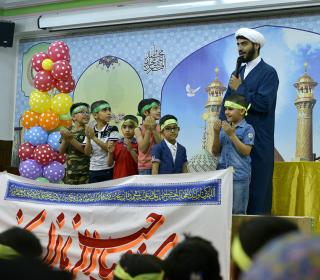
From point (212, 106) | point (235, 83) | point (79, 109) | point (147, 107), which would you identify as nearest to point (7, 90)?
point (79, 109)

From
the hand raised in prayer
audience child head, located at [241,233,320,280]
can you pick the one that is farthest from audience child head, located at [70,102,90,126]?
audience child head, located at [241,233,320,280]

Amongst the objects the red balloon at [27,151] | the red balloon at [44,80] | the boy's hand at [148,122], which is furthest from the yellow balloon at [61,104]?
the boy's hand at [148,122]

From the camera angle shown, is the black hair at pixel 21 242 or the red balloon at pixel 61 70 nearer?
the black hair at pixel 21 242

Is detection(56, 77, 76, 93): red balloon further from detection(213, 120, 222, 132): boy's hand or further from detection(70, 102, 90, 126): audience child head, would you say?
detection(213, 120, 222, 132): boy's hand

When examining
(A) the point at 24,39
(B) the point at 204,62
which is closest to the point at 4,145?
(A) the point at 24,39

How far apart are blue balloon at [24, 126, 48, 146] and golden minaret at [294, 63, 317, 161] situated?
2464 millimetres

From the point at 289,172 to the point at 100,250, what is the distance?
1.54 m

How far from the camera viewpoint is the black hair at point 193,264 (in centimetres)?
150

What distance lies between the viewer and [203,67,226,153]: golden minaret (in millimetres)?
6074

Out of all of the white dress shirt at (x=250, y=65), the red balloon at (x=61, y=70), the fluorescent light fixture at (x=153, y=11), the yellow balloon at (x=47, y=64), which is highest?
the fluorescent light fixture at (x=153, y=11)

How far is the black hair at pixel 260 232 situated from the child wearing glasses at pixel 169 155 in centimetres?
310

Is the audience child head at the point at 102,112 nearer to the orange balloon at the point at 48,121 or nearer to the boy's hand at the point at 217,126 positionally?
the orange balloon at the point at 48,121

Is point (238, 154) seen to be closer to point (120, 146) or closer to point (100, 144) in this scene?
point (120, 146)

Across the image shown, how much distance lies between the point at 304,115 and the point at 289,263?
511 cm
